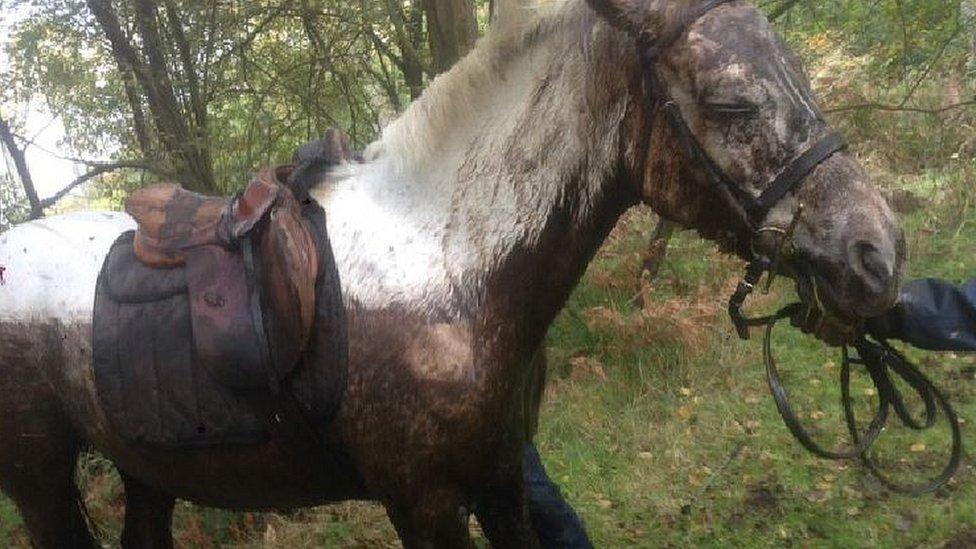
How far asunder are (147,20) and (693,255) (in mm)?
4953

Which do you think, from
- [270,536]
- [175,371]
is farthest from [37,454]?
[270,536]

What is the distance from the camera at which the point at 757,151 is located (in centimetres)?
182

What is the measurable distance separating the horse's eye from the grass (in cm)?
263

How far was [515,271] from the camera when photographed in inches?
83.1

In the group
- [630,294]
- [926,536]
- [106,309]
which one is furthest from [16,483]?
[630,294]

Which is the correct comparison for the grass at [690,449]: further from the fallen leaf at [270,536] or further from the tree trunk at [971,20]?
the tree trunk at [971,20]

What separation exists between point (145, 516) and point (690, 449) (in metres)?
3.01

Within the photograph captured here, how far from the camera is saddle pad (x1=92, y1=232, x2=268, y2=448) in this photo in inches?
90.0

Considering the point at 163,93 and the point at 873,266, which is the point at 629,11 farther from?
the point at 163,93

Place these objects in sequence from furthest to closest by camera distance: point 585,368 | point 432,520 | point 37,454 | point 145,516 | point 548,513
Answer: point 585,368 < point 548,513 < point 145,516 < point 37,454 < point 432,520

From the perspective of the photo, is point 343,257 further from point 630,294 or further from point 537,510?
point 630,294

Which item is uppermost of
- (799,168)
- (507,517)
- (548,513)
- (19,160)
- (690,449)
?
(19,160)

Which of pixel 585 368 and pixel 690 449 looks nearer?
pixel 690 449

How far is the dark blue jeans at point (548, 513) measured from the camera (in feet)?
10.2
